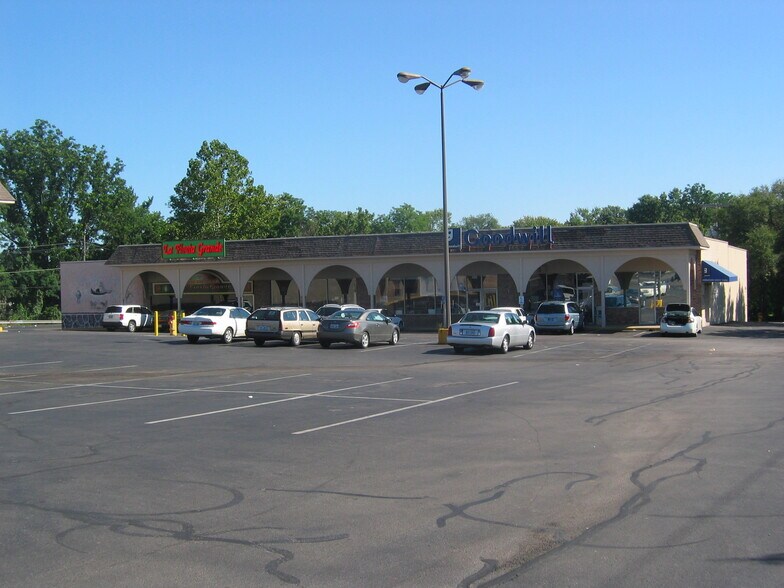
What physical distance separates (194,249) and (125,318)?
18.6 ft

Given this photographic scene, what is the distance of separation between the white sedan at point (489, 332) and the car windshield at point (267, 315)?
7.54 m

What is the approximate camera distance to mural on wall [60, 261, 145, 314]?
51438 millimetres

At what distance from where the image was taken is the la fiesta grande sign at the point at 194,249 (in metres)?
47.2

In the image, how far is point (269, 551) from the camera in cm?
614

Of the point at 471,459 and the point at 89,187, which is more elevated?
the point at 89,187

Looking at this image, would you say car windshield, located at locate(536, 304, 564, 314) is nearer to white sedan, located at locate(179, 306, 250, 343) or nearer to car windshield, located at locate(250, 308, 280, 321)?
car windshield, located at locate(250, 308, 280, 321)

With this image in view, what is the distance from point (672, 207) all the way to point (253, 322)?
81.9m

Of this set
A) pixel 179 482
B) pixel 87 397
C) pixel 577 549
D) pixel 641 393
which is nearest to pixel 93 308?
pixel 87 397

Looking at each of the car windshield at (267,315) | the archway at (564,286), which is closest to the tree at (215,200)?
the archway at (564,286)

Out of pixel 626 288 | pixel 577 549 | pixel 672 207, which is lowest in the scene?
pixel 577 549

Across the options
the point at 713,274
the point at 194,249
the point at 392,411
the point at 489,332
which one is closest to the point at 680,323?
the point at 713,274

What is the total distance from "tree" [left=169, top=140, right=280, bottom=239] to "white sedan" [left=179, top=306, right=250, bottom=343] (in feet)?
115

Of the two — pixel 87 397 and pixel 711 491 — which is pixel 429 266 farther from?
pixel 711 491

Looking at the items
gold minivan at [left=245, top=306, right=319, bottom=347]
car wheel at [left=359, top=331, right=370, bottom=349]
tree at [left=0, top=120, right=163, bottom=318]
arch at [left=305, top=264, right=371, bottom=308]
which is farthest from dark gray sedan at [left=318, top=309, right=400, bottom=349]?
tree at [left=0, top=120, right=163, bottom=318]
